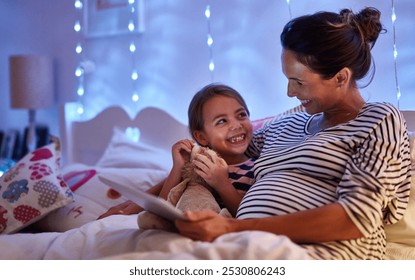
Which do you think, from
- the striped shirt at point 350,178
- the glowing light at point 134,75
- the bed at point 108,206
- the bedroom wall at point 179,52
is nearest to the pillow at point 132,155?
the bed at point 108,206

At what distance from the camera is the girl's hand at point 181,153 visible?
1.46m

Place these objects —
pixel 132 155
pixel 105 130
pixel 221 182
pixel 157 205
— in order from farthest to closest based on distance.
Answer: pixel 105 130
pixel 132 155
pixel 221 182
pixel 157 205

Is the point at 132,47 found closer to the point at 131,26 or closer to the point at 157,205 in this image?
the point at 131,26

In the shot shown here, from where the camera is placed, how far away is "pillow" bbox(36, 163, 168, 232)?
1.65 metres

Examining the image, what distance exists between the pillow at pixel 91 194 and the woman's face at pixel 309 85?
0.59 m

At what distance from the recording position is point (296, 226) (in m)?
1.05

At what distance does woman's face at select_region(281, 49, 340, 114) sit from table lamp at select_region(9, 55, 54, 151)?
1630 millimetres

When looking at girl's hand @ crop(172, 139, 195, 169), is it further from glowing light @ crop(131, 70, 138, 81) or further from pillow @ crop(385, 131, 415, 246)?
glowing light @ crop(131, 70, 138, 81)

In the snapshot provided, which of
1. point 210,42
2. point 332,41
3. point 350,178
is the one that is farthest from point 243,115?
point 210,42

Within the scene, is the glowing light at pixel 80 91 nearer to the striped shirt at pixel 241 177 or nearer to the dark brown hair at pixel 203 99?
the dark brown hair at pixel 203 99

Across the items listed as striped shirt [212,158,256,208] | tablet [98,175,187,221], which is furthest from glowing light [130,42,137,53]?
tablet [98,175,187,221]

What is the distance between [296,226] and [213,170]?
366 mm
